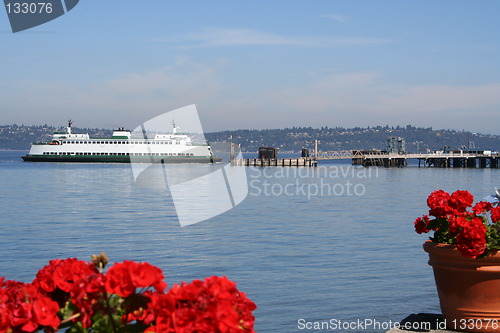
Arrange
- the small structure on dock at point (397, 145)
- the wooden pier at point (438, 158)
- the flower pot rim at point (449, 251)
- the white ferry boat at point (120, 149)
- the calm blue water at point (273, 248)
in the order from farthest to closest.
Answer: the small structure on dock at point (397, 145)
the white ferry boat at point (120, 149)
the wooden pier at point (438, 158)
the calm blue water at point (273, 248)
the flower pot rim at point (449, 251)

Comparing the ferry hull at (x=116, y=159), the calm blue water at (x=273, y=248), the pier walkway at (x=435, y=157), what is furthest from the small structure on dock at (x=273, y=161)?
the calm blue water at (x=273, y=248)

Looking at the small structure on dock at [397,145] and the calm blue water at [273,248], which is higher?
the small structure on dock at [397,145]

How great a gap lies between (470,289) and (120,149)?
11191cm

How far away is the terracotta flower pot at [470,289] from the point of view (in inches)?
232

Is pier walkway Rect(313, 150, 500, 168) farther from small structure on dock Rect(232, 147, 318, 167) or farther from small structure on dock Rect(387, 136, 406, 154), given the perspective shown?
small structure on dock Rect(387, 136, 406, 154)

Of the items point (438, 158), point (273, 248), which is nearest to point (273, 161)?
point (438, 158)

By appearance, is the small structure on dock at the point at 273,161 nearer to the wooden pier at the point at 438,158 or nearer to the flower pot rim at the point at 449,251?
the wooden pier at the point at 438,158

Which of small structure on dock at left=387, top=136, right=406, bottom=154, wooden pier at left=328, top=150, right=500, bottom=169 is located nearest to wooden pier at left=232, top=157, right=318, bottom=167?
wooden pier at left=328, top=150, right=500, bottom=169

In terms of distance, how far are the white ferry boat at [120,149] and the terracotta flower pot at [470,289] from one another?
360 feet

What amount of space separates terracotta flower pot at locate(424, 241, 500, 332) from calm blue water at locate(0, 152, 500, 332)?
3365 millimetres

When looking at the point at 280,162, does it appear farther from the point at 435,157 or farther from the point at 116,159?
the point at 116,159

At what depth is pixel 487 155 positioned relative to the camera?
11100cm

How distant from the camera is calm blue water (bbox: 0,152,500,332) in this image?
11.2 metres

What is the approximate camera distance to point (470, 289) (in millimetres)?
5973
